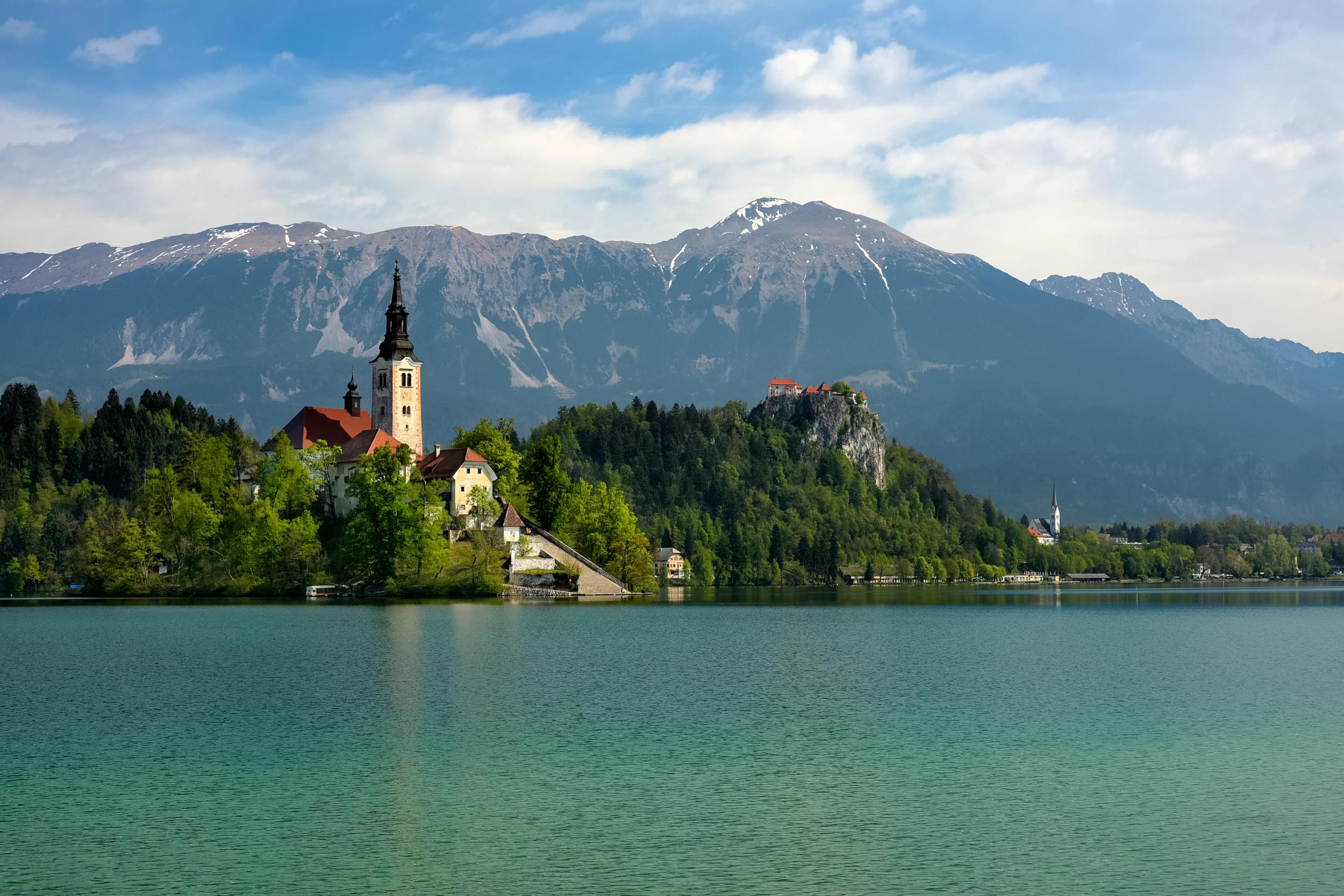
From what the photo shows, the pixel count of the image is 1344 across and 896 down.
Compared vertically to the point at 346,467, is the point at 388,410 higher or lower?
higher

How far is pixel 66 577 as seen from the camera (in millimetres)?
140125

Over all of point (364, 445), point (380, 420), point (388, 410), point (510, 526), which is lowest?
point (510, 526)

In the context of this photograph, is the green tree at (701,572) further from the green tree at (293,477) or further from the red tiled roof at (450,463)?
the green tree at (293,477)

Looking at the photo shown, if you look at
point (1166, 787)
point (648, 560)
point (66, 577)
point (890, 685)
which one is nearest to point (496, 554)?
point (648, 560)

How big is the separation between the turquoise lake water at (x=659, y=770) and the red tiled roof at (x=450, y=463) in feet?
201

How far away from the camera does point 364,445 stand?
450ft

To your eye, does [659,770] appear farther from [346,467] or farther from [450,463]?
[346,467]

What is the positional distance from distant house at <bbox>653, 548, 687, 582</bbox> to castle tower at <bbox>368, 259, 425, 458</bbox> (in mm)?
49862

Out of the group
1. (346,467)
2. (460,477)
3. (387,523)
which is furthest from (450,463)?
(387,523)

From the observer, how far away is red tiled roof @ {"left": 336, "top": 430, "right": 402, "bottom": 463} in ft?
447

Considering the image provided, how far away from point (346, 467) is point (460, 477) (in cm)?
1426

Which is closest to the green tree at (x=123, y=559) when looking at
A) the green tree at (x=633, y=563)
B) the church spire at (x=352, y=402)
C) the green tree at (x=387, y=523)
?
the green tree at (x=387, y=523)

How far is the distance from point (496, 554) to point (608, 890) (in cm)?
10220

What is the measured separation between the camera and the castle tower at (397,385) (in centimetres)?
15312
